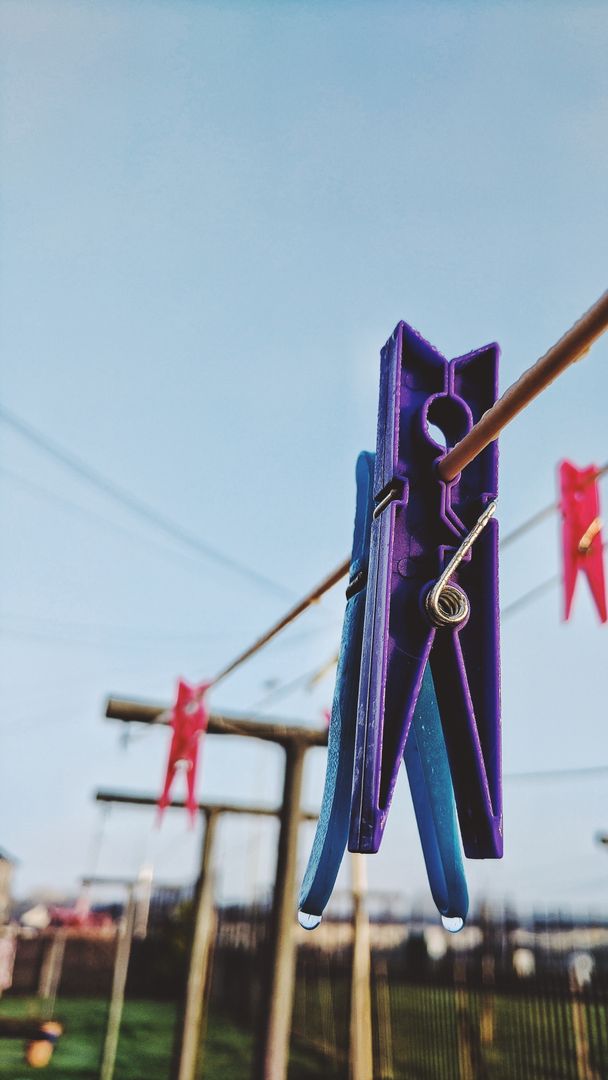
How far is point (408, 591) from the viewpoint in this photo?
5.15 ft

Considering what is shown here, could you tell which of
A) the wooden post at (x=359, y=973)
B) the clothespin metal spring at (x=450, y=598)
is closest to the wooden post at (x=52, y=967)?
the wooden post at (x=359, y=973)

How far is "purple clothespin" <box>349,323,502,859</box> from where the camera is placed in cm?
144

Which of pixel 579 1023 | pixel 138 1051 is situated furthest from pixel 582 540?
pixel 138 1051

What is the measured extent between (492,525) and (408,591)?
0.27 meters

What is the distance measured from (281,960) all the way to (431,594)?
468 centimetres

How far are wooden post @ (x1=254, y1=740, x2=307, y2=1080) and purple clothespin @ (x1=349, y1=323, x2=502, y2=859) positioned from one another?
14.4 ft

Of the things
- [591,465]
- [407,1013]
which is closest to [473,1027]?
[407,1013]

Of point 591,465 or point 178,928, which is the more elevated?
point 591,465

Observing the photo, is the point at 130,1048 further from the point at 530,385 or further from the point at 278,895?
the point at 530,385

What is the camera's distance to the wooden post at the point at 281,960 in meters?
5.01

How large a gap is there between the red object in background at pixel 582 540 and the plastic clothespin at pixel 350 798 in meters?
3.21

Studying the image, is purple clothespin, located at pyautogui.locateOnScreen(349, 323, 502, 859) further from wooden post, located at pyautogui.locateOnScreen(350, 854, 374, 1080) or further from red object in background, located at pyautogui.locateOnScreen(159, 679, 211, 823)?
wooden post, located at pyautogui.locateOnScreen(350, 854, 374, 1080)

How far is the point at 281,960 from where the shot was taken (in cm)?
518

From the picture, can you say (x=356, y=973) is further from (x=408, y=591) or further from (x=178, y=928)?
(x=178, y=928)
